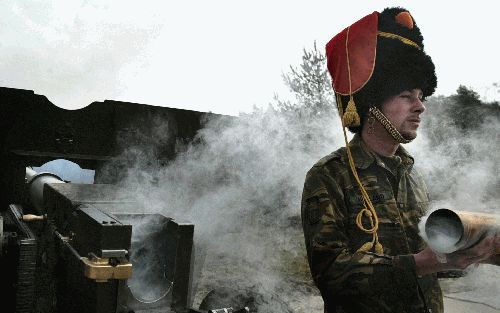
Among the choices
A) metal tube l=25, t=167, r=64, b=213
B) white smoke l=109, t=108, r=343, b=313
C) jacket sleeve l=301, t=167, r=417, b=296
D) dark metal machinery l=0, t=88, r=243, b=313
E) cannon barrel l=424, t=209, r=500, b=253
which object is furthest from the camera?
white smoke l=109, t=108, r=343, b=313

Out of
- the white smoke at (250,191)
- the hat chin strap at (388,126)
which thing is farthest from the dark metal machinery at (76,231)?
the hat chin strap at (388,126)

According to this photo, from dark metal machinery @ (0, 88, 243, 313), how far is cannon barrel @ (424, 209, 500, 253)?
219 centimetres

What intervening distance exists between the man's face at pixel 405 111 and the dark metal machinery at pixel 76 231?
196 cm

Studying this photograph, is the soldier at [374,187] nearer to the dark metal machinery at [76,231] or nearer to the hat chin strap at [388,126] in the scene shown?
the hat chin strap at [388,126]

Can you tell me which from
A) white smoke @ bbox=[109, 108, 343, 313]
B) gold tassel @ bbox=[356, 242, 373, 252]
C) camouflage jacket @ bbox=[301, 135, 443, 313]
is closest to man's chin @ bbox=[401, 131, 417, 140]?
camouflage jacket @ bbox=[301, 135, 443, 313]

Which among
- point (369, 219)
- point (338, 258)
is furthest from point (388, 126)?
point (338, 258)

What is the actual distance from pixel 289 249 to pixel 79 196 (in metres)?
8.11

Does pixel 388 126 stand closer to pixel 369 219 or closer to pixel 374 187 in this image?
pixel 374 187

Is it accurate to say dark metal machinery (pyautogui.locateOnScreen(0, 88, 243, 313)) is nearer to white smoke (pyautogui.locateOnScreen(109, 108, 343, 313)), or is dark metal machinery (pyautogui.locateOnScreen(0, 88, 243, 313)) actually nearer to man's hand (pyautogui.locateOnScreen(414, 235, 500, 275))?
white smoke (pyautogui.locateOnScreen(109, 108, 343, 313))

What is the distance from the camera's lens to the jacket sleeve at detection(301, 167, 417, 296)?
182 cm

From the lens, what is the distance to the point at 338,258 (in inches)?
73.6

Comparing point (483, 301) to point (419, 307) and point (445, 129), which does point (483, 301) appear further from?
point (419, 307)

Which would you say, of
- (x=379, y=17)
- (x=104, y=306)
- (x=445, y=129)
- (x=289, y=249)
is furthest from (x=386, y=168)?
(x=289, y=249)

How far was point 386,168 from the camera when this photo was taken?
2.25 meters
